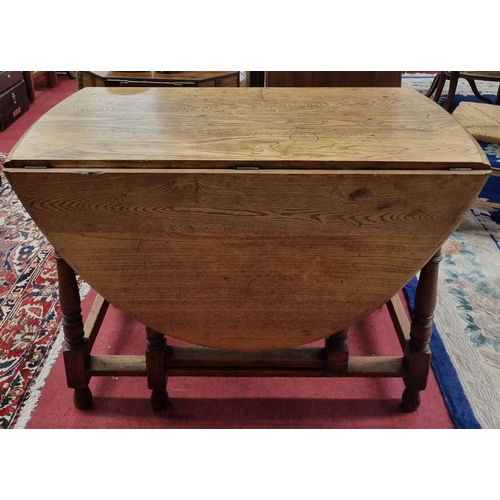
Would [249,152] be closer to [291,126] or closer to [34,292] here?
[291,126]

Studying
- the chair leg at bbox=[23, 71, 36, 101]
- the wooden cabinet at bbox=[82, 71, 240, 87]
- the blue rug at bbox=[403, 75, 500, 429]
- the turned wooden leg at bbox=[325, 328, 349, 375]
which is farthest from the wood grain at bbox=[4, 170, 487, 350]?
the chair leg at bbox=[23, 71, 36, 101]

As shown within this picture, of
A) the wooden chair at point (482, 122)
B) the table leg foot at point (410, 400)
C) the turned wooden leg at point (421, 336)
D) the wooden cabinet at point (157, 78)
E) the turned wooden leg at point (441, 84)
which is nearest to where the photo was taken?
the turned wooden leg at point (421, 336)

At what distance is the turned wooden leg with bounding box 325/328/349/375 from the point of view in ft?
4.64

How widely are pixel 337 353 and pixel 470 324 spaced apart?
25.2 inches

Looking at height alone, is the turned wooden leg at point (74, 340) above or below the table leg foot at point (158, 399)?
above

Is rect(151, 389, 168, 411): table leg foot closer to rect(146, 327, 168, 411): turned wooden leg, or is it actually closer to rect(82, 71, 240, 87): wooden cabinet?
rect(146, 327, 168, 411): turned wooden leg

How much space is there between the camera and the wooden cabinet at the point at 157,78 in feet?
7.83

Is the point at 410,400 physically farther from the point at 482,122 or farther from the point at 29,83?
the point at 29,83

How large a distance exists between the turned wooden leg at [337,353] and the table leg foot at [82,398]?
684 mm

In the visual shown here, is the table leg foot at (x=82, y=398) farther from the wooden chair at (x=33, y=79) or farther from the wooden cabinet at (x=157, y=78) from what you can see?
the wooden chair at (x=33, y=79)

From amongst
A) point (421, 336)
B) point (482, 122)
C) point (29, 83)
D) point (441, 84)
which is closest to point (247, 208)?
point (421, 336)

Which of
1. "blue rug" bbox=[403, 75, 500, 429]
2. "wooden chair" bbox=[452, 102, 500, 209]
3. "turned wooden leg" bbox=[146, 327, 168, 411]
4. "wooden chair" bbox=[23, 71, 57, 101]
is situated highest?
"wooden chair" bbox=[452, 102, 500, 209]

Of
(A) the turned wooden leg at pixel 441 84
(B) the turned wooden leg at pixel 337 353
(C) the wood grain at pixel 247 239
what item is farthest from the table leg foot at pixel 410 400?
(A) the turned wooden leg at pixel 441 84

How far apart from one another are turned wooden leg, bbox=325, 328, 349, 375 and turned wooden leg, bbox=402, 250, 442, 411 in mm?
181
